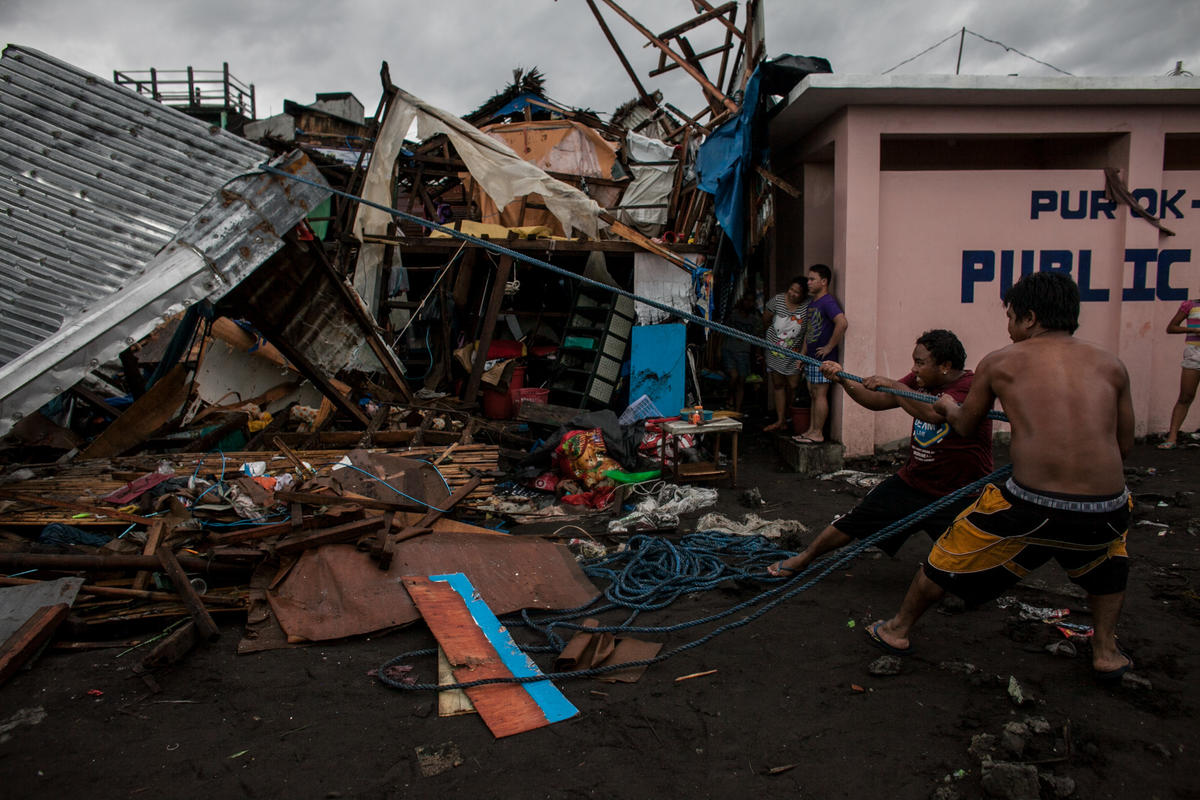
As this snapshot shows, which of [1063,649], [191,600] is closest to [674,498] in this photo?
[1063,649]

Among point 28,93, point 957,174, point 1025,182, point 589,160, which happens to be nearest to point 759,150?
point 957,174

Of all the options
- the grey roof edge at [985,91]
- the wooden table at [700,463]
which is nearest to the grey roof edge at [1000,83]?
the grey roof edge at [985,91]

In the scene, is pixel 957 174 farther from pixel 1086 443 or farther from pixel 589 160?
pixel 589 160

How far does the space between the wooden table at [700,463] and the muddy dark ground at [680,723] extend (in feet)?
9.33

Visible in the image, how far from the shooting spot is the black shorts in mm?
3922

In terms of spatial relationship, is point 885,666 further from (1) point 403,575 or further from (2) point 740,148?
(2) point 740,148

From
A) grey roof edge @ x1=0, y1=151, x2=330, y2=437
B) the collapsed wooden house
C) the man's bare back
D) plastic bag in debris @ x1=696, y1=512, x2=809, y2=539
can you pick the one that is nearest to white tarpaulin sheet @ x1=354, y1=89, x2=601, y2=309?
the collapsed wooden house

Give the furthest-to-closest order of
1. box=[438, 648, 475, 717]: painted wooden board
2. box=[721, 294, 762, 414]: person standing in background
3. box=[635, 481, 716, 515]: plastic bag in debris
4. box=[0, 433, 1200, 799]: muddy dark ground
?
box=[721, 294, 762, 414]: person standing in background < box=[635, 481, 716, 515]: plastic bag in debris < box=[438, 648, 475, 717]: painted wooden board < box=[0, 433, 1200, 799]: muddy dark ground

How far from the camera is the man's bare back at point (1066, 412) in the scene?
278cm

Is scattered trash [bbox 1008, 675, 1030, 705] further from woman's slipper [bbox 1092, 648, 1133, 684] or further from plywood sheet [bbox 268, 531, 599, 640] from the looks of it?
plywood sheet [bbox 268, 531, 599, 640]

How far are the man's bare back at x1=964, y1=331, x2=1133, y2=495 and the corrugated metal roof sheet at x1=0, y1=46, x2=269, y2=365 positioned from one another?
4275mm

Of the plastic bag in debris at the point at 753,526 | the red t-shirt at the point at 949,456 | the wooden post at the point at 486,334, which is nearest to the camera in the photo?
the red t-shirt at the point at 949,456

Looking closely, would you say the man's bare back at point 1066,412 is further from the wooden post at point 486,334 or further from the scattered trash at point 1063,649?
the wooden post at point 486,334

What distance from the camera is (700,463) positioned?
695cm
